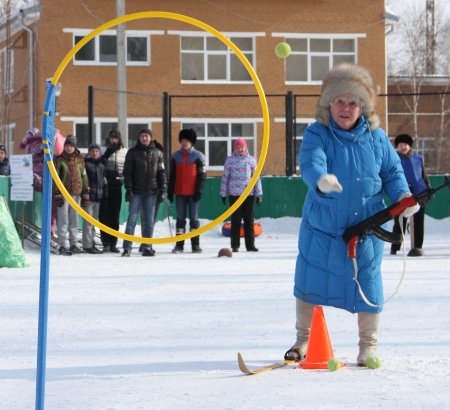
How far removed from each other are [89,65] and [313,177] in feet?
104

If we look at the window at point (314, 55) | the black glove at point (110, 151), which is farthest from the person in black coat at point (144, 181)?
the window at point (314, 55)

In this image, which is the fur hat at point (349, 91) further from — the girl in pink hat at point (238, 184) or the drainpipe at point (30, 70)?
the drainpipe at point (30, 70)

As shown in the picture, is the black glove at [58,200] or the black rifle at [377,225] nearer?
the black rifle at [377,225]

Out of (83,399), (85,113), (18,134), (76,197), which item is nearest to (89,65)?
(85,113)

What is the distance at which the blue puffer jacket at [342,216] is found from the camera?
652 centimetres

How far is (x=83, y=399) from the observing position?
5.51 m

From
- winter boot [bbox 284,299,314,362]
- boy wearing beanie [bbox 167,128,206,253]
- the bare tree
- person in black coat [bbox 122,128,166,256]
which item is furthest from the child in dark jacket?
the bare tree

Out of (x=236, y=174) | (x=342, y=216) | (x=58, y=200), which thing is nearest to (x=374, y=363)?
(x=342, y=216)

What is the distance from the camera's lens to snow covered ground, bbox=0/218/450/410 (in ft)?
18.3

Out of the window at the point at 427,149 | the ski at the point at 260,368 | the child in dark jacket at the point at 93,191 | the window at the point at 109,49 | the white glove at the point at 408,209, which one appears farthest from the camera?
the window at the point at 427,149

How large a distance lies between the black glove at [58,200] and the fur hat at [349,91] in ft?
29.4

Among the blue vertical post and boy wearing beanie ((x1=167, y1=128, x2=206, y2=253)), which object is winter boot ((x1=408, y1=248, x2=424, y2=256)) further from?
the blue vertical post

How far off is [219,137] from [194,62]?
10.2ft

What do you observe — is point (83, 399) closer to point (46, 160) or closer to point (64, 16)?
point (46, 160)
